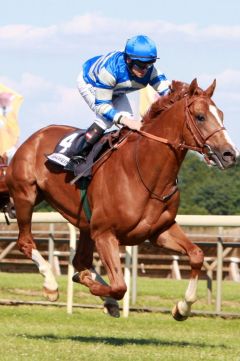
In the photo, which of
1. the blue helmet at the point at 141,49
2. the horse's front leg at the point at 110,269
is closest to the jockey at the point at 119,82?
the blue helmet at the point at 141,49

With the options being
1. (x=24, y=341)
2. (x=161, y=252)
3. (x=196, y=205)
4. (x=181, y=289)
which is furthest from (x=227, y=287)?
(x=196, y=205)

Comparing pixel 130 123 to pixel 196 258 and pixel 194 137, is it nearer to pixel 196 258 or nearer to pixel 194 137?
pixel 194 137

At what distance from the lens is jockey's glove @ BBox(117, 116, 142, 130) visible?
9195 millimetres

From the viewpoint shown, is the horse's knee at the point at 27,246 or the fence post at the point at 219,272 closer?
the horse's knee at the point at 27,246

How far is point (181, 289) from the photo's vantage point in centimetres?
1603

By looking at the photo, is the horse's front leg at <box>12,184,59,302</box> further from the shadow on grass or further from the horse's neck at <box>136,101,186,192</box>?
the horse's neck at <box>136,101,186,192</box>

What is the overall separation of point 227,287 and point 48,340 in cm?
675

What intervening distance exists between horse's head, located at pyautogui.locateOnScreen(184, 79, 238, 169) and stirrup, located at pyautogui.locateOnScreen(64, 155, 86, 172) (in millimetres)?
1199

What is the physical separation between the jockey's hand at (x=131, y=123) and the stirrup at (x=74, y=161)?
555 millimetres

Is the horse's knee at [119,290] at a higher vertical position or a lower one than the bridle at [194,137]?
lower

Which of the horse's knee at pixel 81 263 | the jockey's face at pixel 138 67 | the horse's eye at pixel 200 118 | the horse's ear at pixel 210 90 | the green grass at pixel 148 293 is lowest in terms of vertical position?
the green grass at pixel 148 293

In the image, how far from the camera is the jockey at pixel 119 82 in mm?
9156

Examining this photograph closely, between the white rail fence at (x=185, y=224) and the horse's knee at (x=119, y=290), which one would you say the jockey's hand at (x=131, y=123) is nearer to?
the horse's knee at (x=119, y=290)

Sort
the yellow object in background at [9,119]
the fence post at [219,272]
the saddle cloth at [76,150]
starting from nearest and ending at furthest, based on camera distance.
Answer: the saddle cloth at [76,150] → the fence post at [219,272] → the yellow object in background at [9,119]
